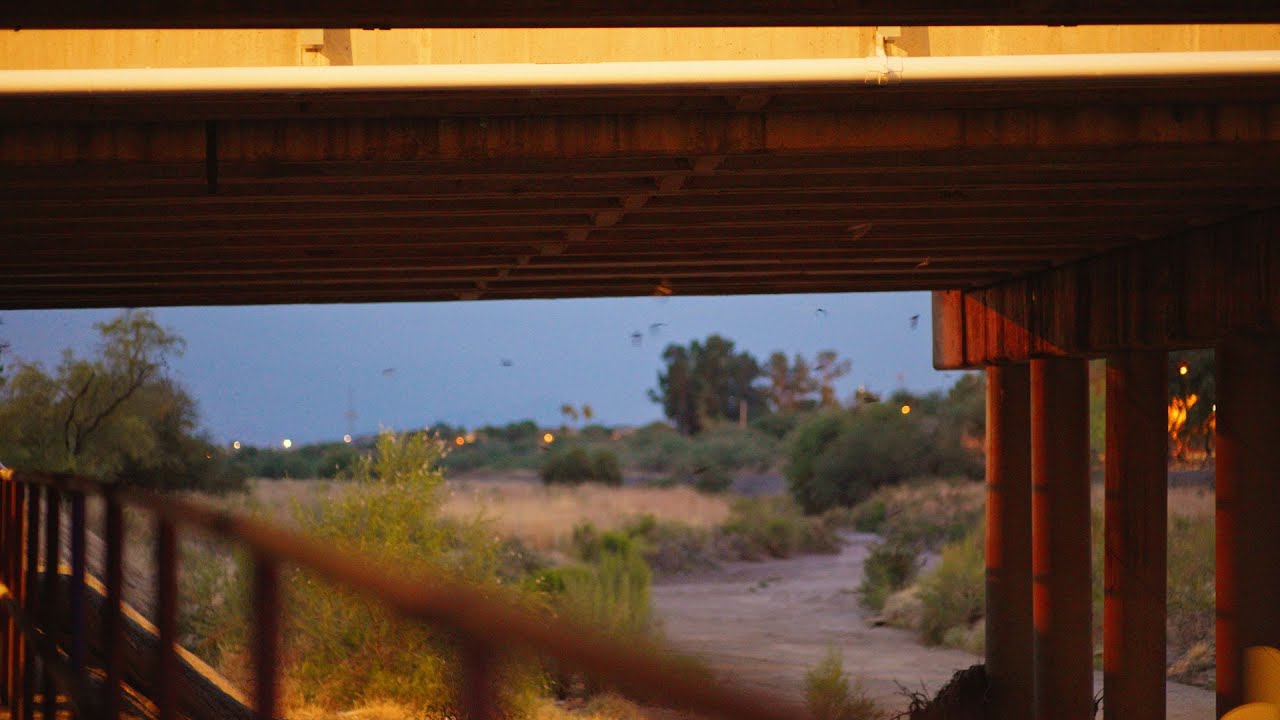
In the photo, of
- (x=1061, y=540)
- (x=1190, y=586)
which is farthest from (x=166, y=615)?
(x=1190, y=586)

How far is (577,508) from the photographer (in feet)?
140

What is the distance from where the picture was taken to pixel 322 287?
51.6 ft

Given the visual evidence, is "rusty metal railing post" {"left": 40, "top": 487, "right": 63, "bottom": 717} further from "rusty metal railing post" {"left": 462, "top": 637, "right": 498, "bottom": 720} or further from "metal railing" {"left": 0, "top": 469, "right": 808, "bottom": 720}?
"rusty metal railing post" {"left": 462, "top": 637, "right": 498, "bottom": 720}

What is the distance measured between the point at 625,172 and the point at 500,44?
157cm

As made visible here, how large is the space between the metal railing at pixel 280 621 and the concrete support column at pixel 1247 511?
8.81m

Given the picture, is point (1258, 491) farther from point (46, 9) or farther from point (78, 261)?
point (78, 261)

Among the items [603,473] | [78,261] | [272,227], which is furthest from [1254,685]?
[603,473]

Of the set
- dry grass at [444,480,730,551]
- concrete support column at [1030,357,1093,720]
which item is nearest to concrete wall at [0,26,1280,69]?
concrete support column at [1030,357,1093,720]

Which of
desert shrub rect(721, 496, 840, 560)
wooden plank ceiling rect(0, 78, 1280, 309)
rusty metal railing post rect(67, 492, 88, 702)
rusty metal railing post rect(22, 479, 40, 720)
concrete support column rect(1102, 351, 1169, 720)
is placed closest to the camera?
rusty metal railing post rect(67, 492, 88, 702)

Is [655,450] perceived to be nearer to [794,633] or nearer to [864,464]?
[864,464]

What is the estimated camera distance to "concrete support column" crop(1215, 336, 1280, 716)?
1109 cm

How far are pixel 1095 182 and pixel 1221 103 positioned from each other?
1.39 m

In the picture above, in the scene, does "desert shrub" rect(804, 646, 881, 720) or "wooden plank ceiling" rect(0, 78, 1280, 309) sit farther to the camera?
"desert shrub" rect(804, 646, 881, 720)

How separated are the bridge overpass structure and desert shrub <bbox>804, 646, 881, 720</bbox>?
2.09 metres
